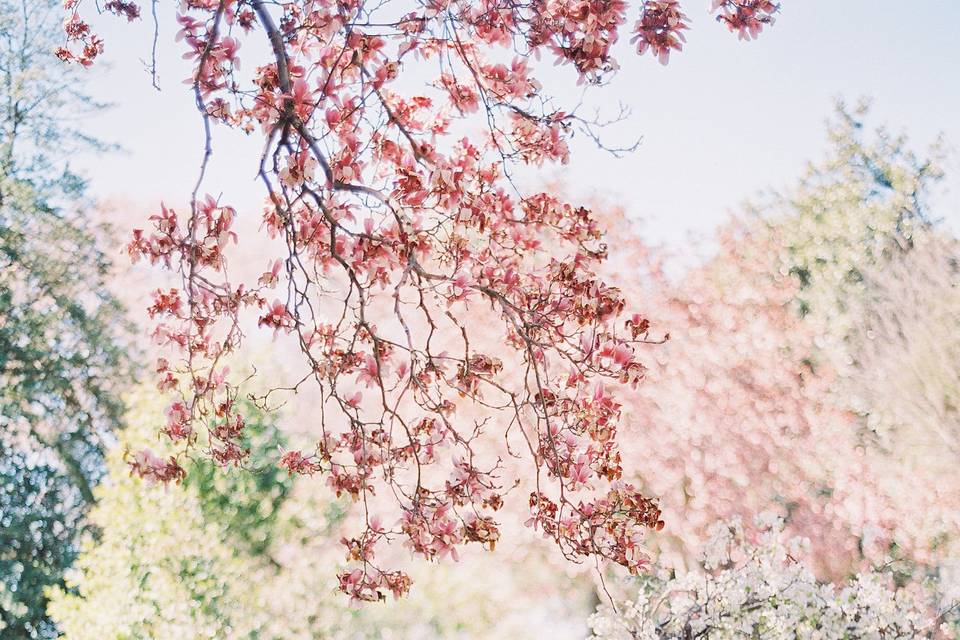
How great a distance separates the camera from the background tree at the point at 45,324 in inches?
416

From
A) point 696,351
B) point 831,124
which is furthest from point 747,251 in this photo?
point 831,124

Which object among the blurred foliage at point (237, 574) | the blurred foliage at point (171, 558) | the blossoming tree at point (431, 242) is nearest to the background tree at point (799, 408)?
the blurred foliage at point (237, 574)

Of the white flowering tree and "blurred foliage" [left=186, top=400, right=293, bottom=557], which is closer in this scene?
the white flowering tree

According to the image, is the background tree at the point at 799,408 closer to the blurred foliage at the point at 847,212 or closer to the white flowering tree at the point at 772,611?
the blurred foliage at the point at 847,212

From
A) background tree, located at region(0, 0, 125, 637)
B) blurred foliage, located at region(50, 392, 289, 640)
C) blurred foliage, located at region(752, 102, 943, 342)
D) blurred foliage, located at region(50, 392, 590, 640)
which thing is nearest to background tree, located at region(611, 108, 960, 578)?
blurred foliage, located at region(752, 102, 943, 342)

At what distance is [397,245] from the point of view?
2.53m

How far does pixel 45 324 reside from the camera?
35.3 feet

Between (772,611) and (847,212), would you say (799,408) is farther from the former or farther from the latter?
(847,212)

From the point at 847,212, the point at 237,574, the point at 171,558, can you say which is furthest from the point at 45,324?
the point at 847,212

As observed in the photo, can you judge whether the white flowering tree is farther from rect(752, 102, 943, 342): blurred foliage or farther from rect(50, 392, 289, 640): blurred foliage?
rect(752, 102, 943, 342): blurred foliage

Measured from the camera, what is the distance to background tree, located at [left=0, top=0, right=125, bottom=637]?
10.6 m

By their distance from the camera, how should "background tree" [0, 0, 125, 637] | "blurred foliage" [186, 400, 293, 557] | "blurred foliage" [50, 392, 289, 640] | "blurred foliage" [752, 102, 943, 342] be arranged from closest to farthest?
1. "blurred foliage" [50, 392, 289, 640]
2. "blurred foliage" [186, 400, 293, 557]
3. "background tree" [0, 0, 125, 637]
4. "blurred foliage" [752, 102, 943, 342]

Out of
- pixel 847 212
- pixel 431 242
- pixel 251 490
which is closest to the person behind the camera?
pixel 431 242

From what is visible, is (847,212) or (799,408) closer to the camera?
(799,408)
